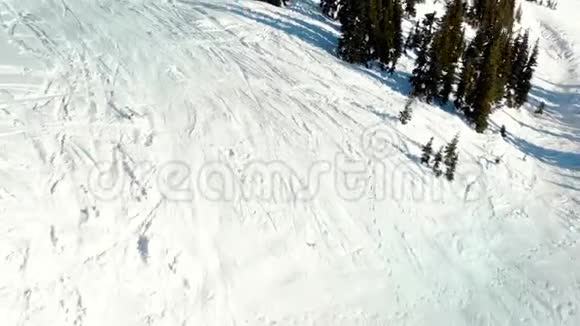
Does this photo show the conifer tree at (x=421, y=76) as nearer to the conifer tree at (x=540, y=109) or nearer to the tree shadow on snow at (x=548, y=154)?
the tree shadow on snow at (x=548, y=154)

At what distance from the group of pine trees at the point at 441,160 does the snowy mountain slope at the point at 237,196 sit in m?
0.51

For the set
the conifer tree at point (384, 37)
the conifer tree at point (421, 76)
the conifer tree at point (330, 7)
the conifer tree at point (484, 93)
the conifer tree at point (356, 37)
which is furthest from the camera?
the conifer tree at point (330, 7)

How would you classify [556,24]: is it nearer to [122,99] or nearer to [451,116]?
[451,116]

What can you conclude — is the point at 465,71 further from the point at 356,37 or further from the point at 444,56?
the point at 356,37

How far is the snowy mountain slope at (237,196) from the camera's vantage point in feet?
40.9

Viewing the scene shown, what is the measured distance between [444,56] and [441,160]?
785cm

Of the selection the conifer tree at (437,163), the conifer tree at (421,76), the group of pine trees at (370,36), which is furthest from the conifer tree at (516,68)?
the conifer tree at (437,163)

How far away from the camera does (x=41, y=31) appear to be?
67.3ft

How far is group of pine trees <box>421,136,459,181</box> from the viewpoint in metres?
19.6

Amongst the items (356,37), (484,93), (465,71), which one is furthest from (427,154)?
(356,37)

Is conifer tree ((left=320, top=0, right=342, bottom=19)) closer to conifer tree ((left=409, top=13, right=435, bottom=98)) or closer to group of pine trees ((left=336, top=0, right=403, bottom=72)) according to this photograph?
group of pine trees ((left=336, top=0, right=403, bottom=72))

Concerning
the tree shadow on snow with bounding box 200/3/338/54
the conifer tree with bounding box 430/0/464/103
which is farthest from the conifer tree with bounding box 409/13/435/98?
the tree shadow on snow with bounding box 200/3/338/54

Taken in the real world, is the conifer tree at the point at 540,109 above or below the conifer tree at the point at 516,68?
below

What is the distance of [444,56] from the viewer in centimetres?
2539
